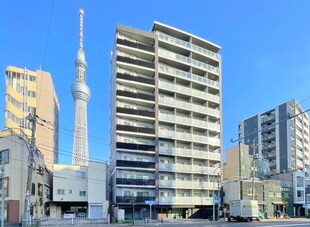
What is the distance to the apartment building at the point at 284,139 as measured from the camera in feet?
327

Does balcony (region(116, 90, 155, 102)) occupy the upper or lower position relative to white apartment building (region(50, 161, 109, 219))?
upper

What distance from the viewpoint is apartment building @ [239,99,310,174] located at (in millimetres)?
99688

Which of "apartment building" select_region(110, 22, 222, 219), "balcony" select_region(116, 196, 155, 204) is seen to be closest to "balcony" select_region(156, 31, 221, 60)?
"apartment building" select_region(110, 22, 222, 219)

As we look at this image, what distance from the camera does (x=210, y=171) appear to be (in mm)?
66062

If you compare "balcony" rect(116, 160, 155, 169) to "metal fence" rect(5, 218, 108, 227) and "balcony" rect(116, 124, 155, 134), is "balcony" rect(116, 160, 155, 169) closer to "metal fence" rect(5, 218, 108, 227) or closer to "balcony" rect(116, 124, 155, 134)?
"balcony" rect(116, 124, 155, 134)

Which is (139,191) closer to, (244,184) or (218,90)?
(244,184)

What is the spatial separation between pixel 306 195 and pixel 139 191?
46598mm

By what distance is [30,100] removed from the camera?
7356cm

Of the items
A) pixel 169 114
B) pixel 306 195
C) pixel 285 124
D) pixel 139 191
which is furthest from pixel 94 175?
pixel 285 124

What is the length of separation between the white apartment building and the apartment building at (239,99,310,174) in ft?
164

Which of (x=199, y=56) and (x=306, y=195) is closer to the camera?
(x=199, y=56)

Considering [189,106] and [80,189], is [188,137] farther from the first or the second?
[80,189]

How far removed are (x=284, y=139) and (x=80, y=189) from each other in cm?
6574

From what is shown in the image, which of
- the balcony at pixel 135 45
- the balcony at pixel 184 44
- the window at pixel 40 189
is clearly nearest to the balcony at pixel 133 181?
the window at pixel 40 189
